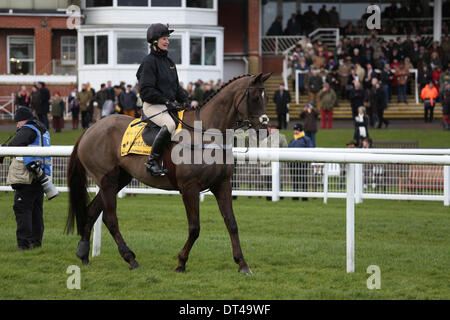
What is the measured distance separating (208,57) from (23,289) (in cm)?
2781

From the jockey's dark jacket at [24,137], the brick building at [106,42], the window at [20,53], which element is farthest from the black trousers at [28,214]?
the window at [20,53]

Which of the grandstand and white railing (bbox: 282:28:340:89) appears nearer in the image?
the grandstand

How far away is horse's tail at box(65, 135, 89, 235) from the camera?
8195 millimetres

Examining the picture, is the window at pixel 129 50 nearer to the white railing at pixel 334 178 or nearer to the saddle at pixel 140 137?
the white railing at pixel 334 178

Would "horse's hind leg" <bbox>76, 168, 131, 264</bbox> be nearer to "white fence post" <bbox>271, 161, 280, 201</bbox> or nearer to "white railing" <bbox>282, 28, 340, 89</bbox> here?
"white fence post" <bbox>271, 161, 280, 201</bbox>

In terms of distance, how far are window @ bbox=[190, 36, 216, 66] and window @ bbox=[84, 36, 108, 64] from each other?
3.66 metres

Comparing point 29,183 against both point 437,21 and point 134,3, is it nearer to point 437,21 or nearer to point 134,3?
point 134,3

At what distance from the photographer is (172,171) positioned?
24.6 ft

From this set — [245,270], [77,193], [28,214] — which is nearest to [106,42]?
[28,214]

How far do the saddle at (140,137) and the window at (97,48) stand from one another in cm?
2589

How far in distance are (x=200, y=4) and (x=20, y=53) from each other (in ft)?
28.3

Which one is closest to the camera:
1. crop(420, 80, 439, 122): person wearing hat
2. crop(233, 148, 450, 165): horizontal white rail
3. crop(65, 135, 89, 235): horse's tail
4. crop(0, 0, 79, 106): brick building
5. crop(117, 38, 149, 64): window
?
crop(233, 148, 450, 165): horizontal white rail

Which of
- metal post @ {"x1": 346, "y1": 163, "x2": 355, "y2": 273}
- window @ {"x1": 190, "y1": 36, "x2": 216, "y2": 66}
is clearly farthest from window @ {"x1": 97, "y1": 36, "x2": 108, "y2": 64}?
metal post @ {"x1": 346, "y1": 163, "x2": 355, "y2": 273}

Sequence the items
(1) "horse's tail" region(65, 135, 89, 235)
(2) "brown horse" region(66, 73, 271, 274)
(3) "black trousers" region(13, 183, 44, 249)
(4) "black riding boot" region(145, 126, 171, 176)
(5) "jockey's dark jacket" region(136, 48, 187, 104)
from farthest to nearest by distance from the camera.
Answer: (3) "black trousers" region(13, 183, 44, 249)
(1) "horse's tail" region(65, 135, 89, 235)
(5) "jockey's dark jacket" region(136, 48, 187, 104)
(4) "black riding boot" region(145, 126, 171, 176)
(2) "brown horse" region(66, 73, 271, 274)
